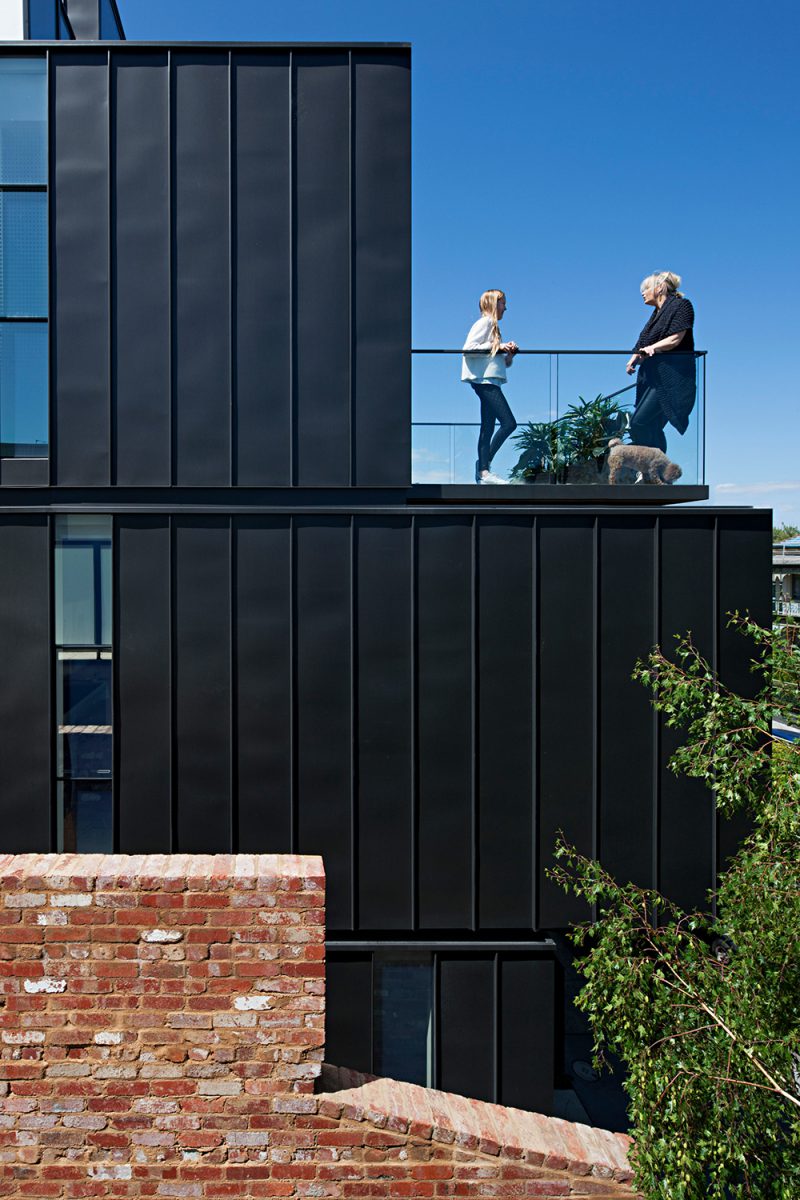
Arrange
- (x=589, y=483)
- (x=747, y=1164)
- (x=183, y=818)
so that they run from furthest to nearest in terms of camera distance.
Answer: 1. (x=589, y=483)
2. (x=183, y=818)
3. (x=747, y=1164)

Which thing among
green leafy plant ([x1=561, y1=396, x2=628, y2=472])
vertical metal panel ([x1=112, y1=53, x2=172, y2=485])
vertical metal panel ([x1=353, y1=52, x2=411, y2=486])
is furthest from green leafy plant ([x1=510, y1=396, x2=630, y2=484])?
vertical metal panel ([x1=112, y1=53, x2=172, y2=485])

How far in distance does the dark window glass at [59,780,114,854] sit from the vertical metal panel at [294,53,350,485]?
3709 millimetres

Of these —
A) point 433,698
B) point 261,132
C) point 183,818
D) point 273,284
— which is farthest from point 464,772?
point 261,132

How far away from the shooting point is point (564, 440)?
7.31m

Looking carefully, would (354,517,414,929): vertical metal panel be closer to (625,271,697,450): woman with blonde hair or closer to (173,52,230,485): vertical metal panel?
(173,52,230,485): vertical metal panel

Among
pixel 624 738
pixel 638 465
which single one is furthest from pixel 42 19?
pixel 624 738

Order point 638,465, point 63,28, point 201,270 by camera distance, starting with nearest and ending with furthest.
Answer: point 201,270, point 638,465, point 63,28

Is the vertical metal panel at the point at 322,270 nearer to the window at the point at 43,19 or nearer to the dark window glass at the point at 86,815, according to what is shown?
the dark window glass at the point at 86,815

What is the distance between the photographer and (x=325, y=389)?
6.95 metres

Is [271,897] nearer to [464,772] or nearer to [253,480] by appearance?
[464,772]

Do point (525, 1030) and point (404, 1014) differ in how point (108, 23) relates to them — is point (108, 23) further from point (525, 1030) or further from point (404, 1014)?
point (525, 1030)

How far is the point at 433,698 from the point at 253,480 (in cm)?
282

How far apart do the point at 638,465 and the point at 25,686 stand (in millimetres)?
6648

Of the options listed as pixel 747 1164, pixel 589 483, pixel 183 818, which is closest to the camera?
pixel 747 1164
